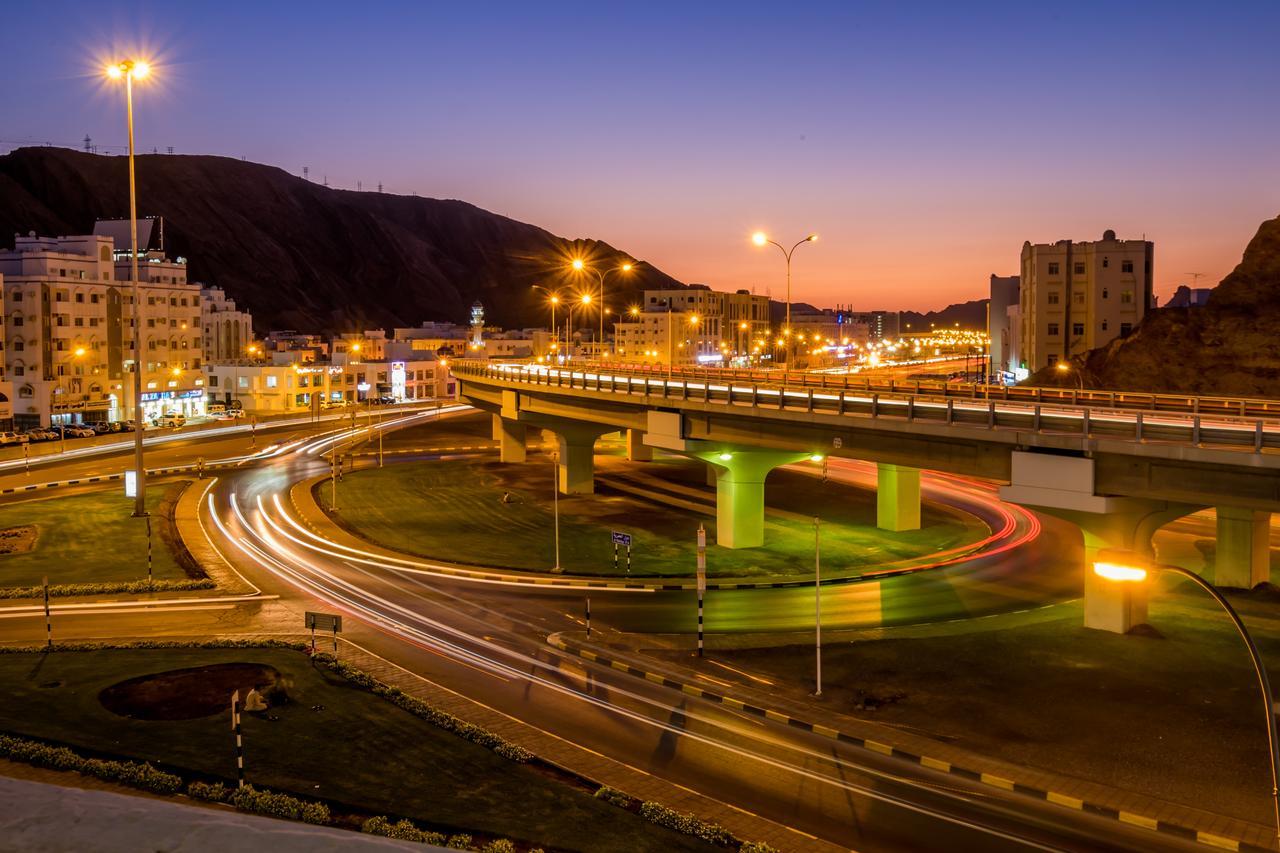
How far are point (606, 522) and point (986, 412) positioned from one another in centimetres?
2486

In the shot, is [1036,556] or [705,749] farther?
[1036,556]

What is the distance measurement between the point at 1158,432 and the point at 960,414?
6994 millimetres

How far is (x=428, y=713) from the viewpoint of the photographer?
72.0ft

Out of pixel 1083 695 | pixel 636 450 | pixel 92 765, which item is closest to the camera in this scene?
pixel 92 765

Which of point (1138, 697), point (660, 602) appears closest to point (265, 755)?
point (660, 602)

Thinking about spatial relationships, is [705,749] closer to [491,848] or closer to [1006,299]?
[491,848]

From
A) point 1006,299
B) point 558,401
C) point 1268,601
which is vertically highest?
point 1006,299

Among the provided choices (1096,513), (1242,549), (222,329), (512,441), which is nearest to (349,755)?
(1096,513)

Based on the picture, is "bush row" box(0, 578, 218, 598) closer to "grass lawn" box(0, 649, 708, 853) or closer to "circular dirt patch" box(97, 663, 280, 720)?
"grass lawn" box(0, 649, 708, 853)

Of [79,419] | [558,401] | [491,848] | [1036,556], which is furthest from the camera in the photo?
[79,419]

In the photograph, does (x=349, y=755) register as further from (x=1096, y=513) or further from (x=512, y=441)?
(x=512, y=441)

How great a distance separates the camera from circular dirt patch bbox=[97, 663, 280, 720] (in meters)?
21.6

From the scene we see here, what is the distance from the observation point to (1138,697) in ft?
80.2

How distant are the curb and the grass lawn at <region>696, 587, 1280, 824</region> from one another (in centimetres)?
133
